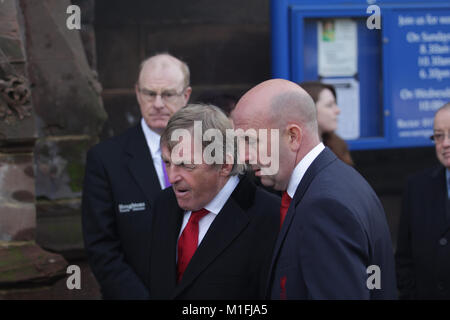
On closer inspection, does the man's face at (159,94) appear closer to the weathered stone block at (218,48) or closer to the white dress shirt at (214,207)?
the white dress shirt at (214,207)

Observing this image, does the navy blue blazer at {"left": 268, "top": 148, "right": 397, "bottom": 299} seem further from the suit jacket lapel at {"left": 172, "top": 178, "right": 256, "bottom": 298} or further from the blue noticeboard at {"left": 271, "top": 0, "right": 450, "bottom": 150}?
the blue noticeboard at {"left": 271, "top": 0, "right": 450, "bottom": 150}

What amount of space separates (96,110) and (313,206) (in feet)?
9.81

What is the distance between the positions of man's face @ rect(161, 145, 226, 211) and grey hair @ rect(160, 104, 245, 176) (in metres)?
0.07

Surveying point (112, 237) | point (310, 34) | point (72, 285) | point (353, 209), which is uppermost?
point (310, 34)

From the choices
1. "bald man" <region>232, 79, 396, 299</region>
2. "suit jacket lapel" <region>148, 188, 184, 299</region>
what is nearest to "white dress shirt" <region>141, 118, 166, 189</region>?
"suit jacket lapel" <region>148, 188, 184, 299</region>

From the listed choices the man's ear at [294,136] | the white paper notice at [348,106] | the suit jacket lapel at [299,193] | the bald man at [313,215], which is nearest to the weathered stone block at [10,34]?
the bald man at [313,215]

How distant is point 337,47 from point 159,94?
2290 millimetres

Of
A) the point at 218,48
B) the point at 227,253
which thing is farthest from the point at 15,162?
the point at 218,48

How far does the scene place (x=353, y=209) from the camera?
2016 mm

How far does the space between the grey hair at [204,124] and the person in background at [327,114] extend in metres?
1.60

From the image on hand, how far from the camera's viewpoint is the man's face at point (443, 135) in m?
3.57

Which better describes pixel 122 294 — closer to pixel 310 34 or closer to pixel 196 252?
pixel 196 252

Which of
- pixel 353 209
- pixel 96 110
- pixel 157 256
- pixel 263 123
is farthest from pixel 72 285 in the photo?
pixel 353 209

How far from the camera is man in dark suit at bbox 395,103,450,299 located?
359 cm
